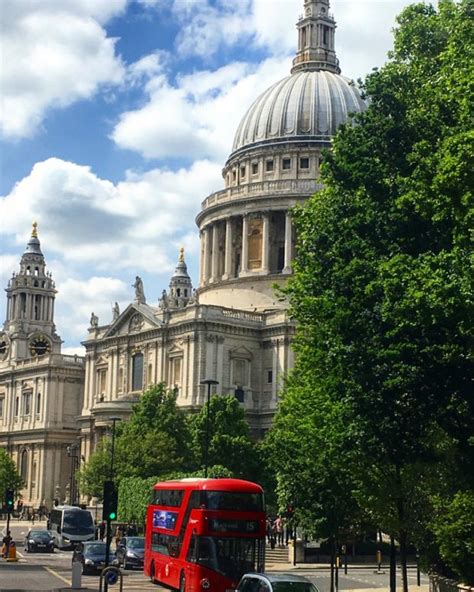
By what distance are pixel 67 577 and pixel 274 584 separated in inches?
903

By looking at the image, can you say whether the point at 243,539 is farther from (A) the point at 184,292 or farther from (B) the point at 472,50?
(A) the point at 184,292

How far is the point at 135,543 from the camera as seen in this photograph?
61125 mm

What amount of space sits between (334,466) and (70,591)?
11.0 m

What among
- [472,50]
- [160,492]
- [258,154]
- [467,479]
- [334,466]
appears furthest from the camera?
[258,154]

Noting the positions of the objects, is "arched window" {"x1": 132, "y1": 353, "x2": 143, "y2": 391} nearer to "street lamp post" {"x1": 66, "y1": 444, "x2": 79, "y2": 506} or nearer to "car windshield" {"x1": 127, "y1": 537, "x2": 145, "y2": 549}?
"street lamp post" {"x1": 66, "y1": 444, "x2": 79, "y2": 506}

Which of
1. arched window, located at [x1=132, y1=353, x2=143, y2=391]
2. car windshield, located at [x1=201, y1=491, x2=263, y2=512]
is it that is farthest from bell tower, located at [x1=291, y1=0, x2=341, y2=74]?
car windshield, located at [x1=201, y1=491, x2=263, y2=512]

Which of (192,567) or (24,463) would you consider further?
(24,463)

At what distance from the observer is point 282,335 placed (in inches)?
4205

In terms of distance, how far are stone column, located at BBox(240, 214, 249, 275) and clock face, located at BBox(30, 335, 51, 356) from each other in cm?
4083

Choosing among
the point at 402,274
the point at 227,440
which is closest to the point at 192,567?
the point at 402,274

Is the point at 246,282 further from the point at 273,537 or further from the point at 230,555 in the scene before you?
the point at 230,555

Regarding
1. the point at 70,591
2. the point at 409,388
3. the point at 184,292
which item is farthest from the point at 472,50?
the point at 184,292

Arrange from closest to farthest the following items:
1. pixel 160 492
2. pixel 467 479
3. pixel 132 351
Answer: pixel 467 479 < pixel 160 492 < pixel 132 351

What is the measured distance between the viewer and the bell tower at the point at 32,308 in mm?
150750
